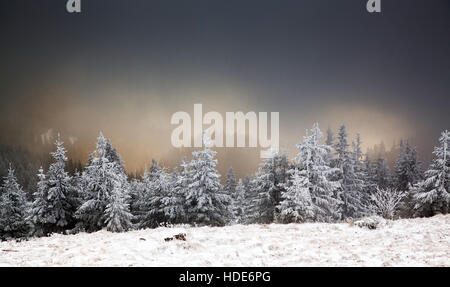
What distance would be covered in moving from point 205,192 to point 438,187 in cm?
2020

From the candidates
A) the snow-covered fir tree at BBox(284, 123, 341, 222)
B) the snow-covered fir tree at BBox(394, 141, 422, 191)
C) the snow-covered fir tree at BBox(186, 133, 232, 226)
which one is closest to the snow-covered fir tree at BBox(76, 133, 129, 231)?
the snow-covered fir tree at BBox(186, 133, 232, 226)

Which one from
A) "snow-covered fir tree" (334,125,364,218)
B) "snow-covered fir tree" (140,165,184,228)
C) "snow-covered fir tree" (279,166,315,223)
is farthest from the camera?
"snow-covered fir tree" (334,125,364,218)

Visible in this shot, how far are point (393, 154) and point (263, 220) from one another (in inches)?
5867

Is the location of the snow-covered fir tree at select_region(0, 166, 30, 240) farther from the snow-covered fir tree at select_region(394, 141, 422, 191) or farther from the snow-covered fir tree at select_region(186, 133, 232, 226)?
the snow-covered fir tree at select_region(394, 141, 422, 191)

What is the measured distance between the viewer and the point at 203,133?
24.4 m

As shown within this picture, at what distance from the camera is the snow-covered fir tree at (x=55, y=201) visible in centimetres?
2141

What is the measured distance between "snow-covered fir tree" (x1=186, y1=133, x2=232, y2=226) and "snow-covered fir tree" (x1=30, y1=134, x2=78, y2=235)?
1114 centimetres

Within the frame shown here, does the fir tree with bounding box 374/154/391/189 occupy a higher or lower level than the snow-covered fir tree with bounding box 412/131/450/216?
lower

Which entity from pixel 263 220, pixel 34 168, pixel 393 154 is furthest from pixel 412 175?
pixel 34 168

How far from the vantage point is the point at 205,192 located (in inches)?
925

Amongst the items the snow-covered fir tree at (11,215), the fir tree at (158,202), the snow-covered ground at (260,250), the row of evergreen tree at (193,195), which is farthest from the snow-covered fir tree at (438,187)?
the snow-covered fir tree at (11,215)

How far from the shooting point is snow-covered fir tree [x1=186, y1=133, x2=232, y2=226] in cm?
2294

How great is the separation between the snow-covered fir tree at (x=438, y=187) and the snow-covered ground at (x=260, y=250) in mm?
8663
